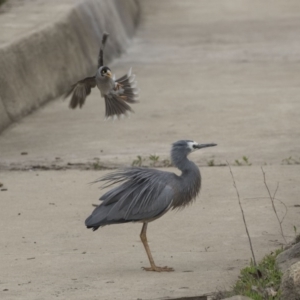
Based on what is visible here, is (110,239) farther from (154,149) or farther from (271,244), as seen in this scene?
(154,149)

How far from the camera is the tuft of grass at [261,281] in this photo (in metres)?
5.38

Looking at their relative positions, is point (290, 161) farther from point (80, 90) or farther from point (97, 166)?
point (80, 90)

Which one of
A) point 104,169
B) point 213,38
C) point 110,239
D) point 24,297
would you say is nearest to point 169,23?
point 213,38

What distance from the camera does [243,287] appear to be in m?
5.53

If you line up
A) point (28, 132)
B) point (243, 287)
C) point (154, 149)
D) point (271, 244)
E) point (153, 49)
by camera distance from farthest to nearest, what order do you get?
1. point (153, 49)
2. point (28, 132)
3. point (154, 149)
4. point (271, 244)
5. point (243, 287)

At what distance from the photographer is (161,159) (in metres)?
9.21

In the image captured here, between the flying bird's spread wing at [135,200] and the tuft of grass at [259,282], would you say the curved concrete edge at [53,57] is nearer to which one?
the flying bird's spread wing at [135,200]

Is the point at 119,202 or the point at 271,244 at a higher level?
the point at 119,202

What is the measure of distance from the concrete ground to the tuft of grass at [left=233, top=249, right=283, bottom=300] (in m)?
0.13

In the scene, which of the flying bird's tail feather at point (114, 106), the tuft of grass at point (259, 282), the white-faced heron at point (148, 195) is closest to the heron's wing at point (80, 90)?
the flying bird's tail feather at point (114, 106)

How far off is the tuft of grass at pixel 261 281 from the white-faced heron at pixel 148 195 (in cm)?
59

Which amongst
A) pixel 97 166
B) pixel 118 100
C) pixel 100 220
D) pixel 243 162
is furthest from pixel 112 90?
pixel 100 220

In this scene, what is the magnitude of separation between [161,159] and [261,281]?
3693mm

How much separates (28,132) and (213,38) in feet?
24.2
